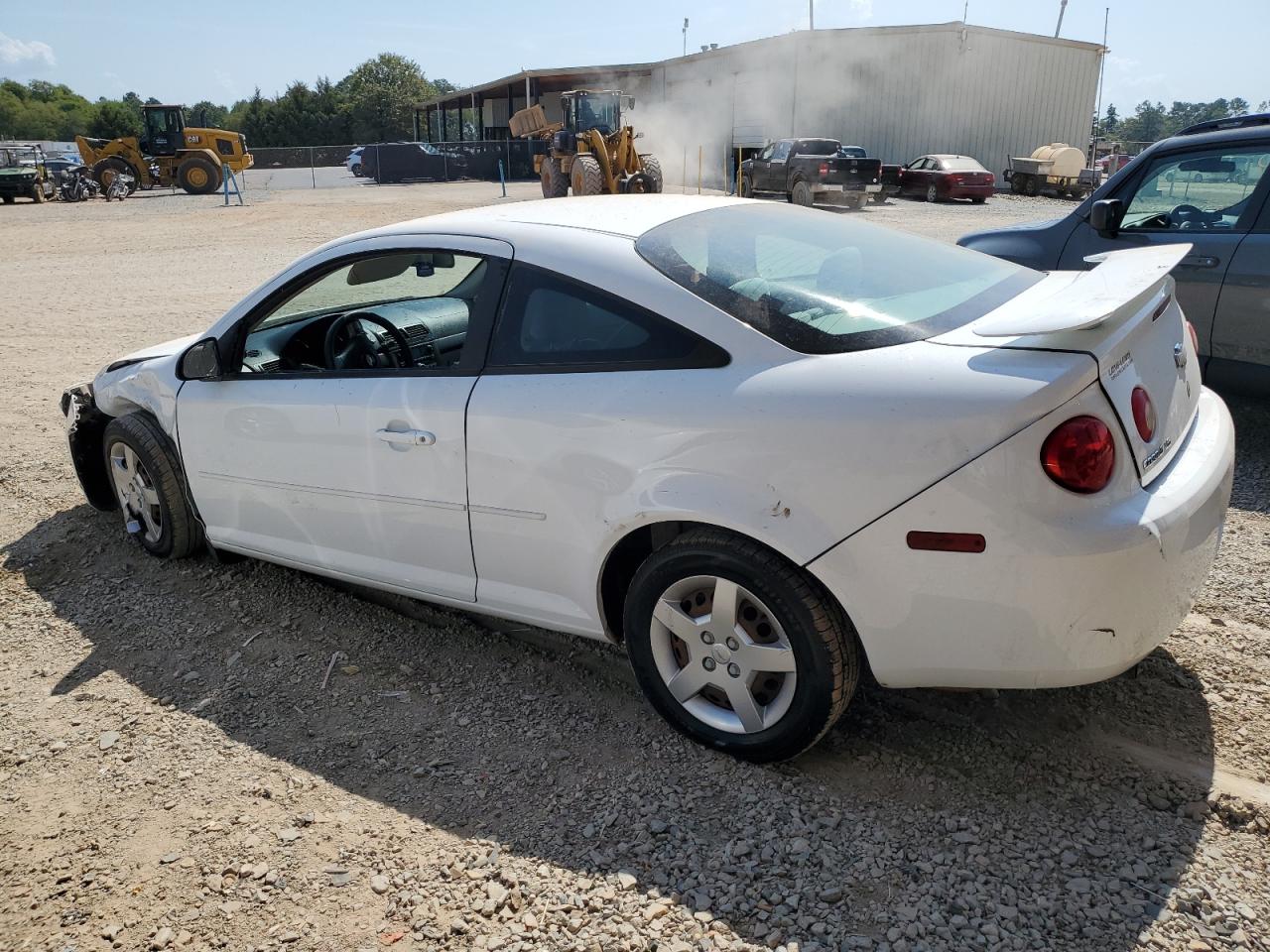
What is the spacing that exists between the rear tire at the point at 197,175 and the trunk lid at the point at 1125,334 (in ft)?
117

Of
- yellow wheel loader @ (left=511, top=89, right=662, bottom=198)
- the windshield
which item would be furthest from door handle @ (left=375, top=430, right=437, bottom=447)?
the windshield

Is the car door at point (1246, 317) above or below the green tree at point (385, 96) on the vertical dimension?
below

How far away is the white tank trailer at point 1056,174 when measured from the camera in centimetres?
3005

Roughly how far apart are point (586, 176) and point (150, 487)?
64.3 feet

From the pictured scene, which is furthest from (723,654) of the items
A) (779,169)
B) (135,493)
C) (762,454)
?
(779,169)

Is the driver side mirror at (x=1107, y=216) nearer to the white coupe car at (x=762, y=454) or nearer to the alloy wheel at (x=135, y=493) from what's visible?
the white coupe car at (x=762, y=454)

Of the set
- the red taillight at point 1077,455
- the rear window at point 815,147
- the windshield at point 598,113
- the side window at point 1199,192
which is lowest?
the red taillight at point 1077,455

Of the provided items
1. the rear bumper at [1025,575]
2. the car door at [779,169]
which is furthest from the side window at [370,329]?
the car door at [779,169]

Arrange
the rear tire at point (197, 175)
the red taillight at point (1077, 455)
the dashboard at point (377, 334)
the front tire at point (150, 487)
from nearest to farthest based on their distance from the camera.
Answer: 1. the red taillight at point (1077, 455)
2. the dashboard at point (377, 334)
3. the front tire at point (150, 487)
4. the rear tire at point (197, 175)

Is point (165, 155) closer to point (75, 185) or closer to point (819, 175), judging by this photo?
point (75, 185)

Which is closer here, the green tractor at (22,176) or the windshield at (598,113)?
the windshield at (598,113)

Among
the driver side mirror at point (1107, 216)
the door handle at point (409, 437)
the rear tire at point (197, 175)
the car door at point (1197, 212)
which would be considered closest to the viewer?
the door handle at point (409, 437)

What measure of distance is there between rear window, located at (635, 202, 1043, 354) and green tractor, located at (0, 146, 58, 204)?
3559cm

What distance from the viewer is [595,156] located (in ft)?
78.2
